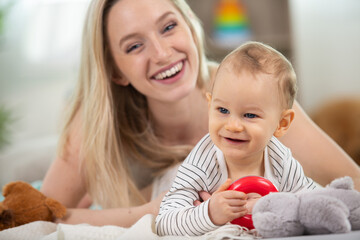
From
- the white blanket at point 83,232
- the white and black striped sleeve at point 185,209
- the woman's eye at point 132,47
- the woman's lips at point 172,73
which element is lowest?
the white blanket at point 83,232

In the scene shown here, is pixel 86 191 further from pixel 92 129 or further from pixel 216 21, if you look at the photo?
pixel 216 21

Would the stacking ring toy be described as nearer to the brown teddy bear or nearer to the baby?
the baby

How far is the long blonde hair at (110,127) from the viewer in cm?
133

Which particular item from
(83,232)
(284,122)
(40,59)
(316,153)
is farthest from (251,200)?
(40,59)

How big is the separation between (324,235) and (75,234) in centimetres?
51

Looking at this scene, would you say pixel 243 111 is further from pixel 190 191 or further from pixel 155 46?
pixel 155 46

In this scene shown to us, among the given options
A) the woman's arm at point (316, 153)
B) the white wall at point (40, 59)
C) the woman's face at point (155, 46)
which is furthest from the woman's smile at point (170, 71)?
the white wall at point (40, 59)

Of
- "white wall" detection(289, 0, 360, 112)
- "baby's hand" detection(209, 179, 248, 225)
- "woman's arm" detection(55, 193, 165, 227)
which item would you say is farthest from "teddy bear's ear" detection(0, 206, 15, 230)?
"white wall" detection(289, 0, 360, 112)

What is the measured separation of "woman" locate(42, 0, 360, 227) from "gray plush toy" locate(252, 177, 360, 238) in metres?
0.23

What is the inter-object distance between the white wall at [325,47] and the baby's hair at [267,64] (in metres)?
3.15

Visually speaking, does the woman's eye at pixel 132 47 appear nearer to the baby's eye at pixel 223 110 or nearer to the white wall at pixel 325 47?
the baby's eye at pixel 223 110

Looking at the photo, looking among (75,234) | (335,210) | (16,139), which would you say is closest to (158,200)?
(75,234)

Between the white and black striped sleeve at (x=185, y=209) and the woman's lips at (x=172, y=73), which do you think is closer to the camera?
the white and black striped sleeve at (x=185, y=209)

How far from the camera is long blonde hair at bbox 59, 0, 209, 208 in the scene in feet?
4.35
